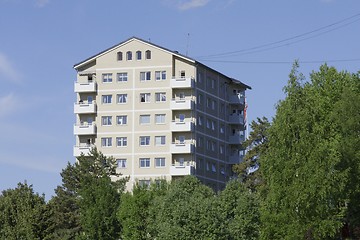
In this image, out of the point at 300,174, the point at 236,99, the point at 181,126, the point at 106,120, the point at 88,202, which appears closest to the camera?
the point at 300,174

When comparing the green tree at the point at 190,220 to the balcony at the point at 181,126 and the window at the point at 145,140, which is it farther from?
the window at the point at 145,140

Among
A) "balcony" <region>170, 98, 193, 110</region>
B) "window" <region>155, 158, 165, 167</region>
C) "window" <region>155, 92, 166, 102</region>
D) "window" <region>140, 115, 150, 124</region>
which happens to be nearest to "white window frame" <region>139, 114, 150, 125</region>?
"window" <region>140, 115, 150, 124</region>

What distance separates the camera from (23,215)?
228 feet

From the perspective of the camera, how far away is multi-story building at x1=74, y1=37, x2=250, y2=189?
4190 inches

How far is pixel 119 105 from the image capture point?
10912cm

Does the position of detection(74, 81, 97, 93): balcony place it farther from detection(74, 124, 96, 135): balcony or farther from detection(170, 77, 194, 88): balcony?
detection(170, 77, 194, 88): balcony

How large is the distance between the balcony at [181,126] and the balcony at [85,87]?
12.2 meters

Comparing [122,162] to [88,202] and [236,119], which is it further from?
[88,202]

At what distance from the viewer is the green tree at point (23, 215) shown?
222 feet

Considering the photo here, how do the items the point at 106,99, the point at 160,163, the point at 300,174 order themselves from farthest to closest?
the point at 106,99, the point at 160,163, the point at 300,174

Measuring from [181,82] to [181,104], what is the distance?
299cm

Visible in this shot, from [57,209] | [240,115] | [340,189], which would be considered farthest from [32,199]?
[240,115]

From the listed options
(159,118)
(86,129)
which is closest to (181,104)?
(159,118)

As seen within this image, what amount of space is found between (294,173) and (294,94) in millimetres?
4802
